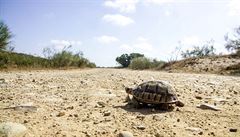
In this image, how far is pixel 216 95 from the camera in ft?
29.8

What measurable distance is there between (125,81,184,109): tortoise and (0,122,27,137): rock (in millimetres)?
2788

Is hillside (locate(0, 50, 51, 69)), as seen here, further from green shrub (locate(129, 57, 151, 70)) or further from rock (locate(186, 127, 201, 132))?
green shrub (locate(129, 57, 151, 70))

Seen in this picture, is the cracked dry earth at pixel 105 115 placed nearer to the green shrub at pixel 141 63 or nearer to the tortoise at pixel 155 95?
the tortoise at pixel 155 95

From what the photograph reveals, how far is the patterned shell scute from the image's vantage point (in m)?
7.00

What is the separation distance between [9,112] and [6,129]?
119 centimetres

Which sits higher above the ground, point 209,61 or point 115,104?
point 209,61

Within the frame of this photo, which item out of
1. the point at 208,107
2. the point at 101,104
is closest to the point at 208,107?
the point at 208,107

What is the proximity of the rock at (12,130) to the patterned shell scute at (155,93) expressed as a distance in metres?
2.79

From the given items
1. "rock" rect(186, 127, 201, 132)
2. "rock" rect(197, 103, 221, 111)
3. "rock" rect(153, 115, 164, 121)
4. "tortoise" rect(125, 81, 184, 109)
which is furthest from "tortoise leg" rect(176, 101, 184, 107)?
"rock" rect(186, 127, 201, 132)

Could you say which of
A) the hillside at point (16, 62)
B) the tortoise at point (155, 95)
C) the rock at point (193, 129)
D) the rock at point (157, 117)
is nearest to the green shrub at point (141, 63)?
the hillside at point (16, 62)

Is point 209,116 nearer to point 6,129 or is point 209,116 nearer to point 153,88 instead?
point 153,88

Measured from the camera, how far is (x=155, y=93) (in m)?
7.05

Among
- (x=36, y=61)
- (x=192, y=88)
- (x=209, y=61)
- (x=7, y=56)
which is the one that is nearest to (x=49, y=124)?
(x=192, y=88)

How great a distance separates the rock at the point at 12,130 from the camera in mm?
4840
